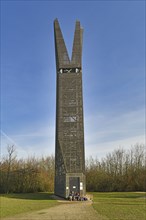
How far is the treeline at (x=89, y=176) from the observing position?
3990 centimetres

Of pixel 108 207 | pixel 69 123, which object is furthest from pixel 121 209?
pixel 69 123

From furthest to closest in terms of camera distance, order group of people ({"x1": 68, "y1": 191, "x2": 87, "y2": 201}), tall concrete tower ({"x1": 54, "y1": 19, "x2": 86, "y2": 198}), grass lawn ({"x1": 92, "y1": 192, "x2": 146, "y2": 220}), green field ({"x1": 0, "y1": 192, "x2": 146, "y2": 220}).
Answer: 1. tall concrete tower ({"x1": 54, "y1": 19, "x2": 86, "y2": 198})
2. group of people ({"x1": 68, "y1": 191, "x2": 87, "y2": 201})
3. green field ({"x1": 0, "y1": 192, "x2": 146, "y2": 220})
4. grass lawn ({"x1": 92, "y1": 192, "x2": 146, "y2": 220})

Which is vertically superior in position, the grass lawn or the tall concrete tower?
the tall concrete tower

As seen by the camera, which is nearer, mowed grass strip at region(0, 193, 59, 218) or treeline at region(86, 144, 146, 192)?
mowed grass strip at region(0, 193, 59, 218)

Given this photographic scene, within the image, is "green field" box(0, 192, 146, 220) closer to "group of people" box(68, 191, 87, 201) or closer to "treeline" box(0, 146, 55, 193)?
"group of people" box(68, 191, 87, 201)

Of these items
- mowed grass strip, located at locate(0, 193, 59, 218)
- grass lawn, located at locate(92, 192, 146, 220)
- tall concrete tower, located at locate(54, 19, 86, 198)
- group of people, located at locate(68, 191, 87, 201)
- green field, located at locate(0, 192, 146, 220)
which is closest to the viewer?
grass lawn, located at locate(92, 192, 146, 220)

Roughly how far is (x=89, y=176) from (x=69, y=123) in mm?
19560

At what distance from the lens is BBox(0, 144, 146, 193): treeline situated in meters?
39.9

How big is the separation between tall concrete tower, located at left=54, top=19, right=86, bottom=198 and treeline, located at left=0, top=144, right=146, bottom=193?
40.2ft

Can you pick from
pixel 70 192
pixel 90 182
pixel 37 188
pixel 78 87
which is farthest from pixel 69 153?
pixel 90 182

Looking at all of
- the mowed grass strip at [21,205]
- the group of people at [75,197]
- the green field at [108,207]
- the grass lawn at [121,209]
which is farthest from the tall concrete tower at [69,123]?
the grass lawn at [121,209]

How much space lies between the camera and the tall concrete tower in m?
25.5

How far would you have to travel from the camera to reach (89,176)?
146ft

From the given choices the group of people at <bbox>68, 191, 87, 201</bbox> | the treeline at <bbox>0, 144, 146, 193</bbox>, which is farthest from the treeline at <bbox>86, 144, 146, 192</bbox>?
the group of people at <bbox>68, 191, 87, 201</bbox>
